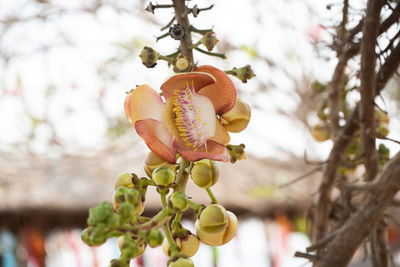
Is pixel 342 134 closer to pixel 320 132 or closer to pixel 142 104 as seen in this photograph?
pixel 320 132

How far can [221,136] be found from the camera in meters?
0.36

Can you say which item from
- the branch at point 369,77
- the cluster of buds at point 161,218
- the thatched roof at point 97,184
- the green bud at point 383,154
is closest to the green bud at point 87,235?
the cluster of buds at point 161,218

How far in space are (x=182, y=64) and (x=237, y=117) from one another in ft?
0.18

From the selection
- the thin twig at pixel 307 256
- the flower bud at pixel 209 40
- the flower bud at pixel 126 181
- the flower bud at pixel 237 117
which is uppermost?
the flower bud at pixel 209 40

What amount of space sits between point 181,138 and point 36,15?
4.35 feet

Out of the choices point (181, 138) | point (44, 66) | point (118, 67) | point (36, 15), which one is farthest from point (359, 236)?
point (118, 67)

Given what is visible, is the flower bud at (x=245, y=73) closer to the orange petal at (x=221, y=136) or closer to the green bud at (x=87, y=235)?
the orange petal at (x=221, y=136)

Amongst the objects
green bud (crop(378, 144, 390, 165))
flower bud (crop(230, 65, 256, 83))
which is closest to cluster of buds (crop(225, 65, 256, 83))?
flower bud (crop(230, 65, 256, 83))

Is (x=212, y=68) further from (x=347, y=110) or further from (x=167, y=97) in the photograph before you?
(x=347, y=110)

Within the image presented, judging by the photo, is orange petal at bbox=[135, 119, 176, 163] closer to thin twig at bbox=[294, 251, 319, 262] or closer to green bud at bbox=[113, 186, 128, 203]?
green bud at bbox=[113, 186, 128, 203]

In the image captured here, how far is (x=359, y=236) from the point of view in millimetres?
392

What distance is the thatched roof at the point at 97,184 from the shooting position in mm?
2334

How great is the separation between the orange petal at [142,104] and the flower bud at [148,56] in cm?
2

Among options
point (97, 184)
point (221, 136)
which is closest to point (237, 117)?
point (221, 136)
